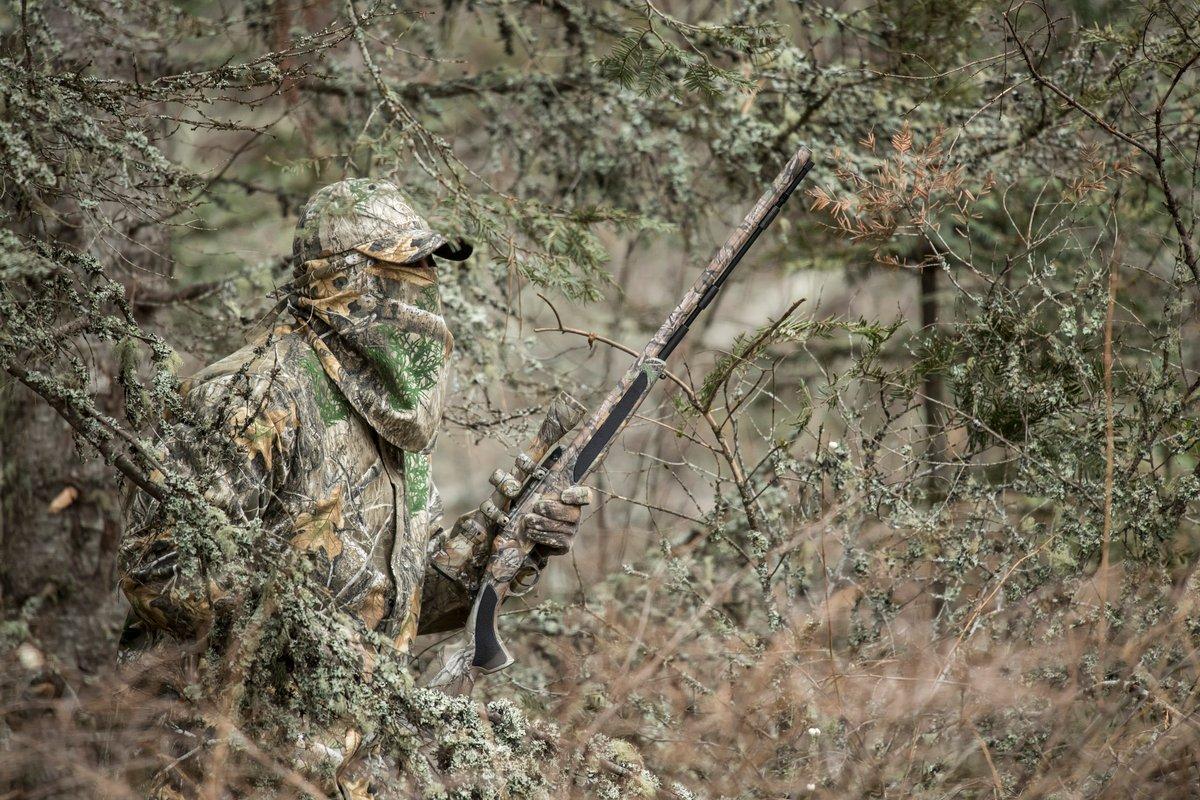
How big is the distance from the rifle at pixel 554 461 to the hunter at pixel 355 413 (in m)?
0.09

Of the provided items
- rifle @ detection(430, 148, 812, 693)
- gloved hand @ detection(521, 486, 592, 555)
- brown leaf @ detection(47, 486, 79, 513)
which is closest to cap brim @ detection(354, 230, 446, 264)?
rifle @ detection(430, 148, 812, 693)

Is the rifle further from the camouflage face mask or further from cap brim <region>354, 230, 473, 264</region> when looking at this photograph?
cap brim <region>354, 230, 473, 264</region>

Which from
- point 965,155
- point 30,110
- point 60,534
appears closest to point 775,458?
point 965,155

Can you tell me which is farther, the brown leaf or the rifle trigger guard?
the brown leaf

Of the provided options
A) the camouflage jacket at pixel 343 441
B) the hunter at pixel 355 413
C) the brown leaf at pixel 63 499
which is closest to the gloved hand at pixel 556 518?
the hunter at pixel 355 413

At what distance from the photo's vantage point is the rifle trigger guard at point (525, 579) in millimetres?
4016

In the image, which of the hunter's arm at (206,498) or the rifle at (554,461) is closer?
the hunter's arm at (206,498)

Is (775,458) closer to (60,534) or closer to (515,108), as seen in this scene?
(515,108)

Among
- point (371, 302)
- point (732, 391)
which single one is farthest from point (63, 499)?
point (732, 391)

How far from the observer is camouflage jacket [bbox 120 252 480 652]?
133 inches

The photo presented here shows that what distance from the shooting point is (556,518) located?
13.0ft

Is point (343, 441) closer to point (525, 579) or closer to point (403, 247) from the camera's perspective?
point (403, 247)

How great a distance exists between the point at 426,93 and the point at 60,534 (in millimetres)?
3263

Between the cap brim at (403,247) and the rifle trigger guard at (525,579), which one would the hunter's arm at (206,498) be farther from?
the rifle trigger guard at (525,579)
